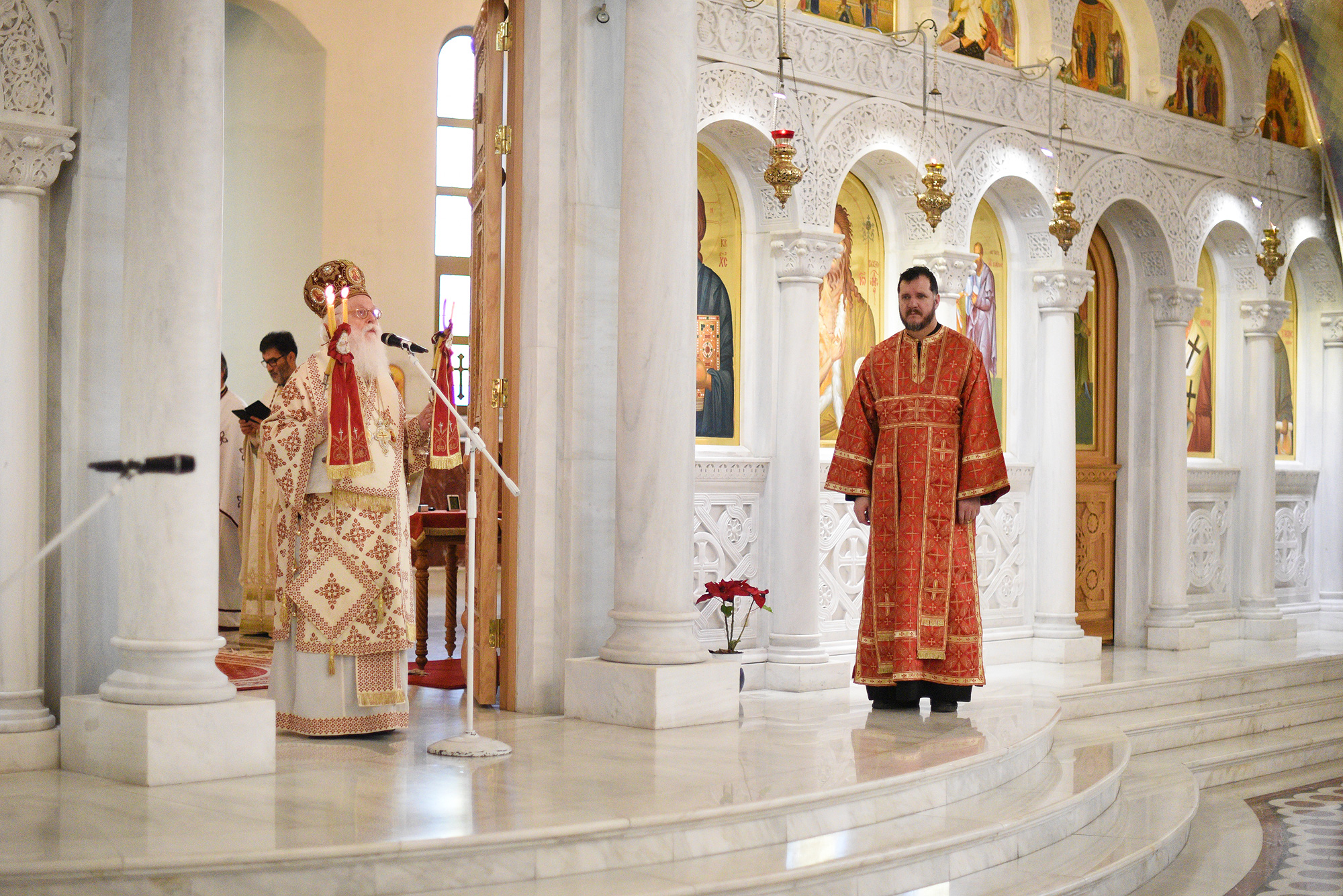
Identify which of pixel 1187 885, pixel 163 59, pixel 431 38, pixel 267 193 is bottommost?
pixel 1187 885

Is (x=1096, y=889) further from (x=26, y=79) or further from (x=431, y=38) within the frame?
(x=431, y=38)

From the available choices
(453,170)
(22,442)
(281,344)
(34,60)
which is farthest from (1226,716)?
(453,170)

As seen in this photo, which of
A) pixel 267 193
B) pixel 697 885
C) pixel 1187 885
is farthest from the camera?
pixel 267 193

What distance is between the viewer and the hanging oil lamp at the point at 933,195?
28.7ft

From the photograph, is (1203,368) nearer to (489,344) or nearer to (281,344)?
(489,344)

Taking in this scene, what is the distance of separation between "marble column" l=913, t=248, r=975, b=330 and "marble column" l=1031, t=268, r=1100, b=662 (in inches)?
38.4

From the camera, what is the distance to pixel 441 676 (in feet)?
27.0

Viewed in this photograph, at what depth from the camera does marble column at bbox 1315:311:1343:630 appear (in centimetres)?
1323

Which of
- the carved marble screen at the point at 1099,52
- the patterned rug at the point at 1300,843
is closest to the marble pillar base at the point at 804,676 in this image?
the patterned rug at the point at 1300,843

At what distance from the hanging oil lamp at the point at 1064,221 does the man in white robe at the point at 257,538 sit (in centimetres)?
510

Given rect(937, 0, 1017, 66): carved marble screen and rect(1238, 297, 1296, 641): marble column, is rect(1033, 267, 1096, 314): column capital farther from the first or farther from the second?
rect(1238, 297, 1296, 641): marble column

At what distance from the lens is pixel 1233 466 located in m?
12.3

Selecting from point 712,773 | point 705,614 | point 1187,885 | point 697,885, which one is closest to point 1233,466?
point 705,614

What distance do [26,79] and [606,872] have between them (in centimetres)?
357
